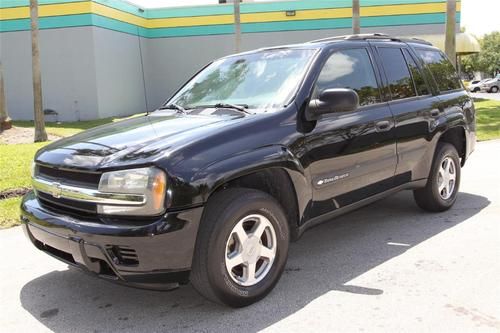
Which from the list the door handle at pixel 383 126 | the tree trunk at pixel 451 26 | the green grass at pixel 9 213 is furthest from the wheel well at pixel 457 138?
the tree trunk at pixel 451 26

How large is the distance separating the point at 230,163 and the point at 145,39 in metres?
26.7

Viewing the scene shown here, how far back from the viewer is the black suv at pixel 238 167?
323cm

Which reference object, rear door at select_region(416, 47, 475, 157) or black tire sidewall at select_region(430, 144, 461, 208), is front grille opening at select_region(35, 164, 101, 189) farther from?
rear door at select_region(416, 47, 475, 157)

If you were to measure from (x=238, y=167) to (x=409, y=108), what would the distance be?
2442mm

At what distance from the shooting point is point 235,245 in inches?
142

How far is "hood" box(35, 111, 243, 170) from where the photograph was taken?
11.0ft

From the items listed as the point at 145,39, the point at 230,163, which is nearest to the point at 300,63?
the point at 230,163

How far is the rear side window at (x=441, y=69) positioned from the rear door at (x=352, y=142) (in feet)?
4.02

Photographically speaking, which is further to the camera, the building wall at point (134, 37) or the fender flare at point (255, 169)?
the building wall at point (134, 37)

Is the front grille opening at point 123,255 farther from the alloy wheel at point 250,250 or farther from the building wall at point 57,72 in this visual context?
the building wall at point 57,72

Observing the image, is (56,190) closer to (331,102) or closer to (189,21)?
(331,102)

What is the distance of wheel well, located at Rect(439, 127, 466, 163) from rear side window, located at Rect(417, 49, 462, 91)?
49cm

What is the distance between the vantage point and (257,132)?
147 inches

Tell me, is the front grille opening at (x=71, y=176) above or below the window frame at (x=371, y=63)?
below
